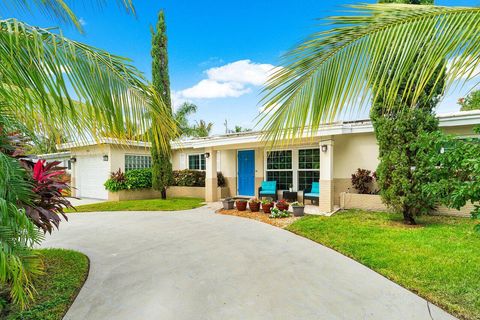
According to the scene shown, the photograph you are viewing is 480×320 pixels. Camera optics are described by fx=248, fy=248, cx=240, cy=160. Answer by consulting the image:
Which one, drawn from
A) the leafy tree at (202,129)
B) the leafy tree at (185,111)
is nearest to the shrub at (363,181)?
the leafy tree at (185,111)

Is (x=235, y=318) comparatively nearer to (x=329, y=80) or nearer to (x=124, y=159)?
(x=329, y=80)

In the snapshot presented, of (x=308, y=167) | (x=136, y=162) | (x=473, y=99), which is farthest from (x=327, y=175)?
(x=136, y=162)

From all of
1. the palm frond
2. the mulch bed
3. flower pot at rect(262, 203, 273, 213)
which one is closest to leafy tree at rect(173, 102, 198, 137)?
→ the mulch bed

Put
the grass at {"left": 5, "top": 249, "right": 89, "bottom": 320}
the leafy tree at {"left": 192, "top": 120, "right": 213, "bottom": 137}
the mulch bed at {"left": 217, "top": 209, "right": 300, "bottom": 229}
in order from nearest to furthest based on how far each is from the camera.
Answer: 1. the grass at {"left": 5, "top": 249, "right": 89, "bottom": 320}
2. the mulch bed at {"left": 217, "top": 209, "right": 300, "bottom": 229}
3. the leafy tree at {"left": 192, "top": 120, "right": 213, "bottom": 137}

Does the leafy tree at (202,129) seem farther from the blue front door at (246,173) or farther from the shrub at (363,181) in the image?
the shrub at (363,181)

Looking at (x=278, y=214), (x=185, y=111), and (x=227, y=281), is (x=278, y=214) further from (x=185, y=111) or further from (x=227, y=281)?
(x=185, y=111)

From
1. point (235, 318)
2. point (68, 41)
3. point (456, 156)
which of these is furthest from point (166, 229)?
point (456, 156)

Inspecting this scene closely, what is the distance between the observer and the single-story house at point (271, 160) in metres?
9.45

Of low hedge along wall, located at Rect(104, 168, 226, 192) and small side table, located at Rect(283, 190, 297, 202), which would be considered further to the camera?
low hedge along wall, located at Rect(104, 168, 226, 192)

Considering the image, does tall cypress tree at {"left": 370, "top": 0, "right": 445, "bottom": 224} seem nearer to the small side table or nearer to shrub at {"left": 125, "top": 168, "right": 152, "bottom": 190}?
the small side table

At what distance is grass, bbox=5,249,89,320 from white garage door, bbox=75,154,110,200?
10.5 metres

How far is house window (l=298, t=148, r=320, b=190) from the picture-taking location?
1138cm

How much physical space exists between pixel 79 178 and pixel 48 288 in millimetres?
14881

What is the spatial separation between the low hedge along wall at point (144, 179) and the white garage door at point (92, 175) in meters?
1.29
